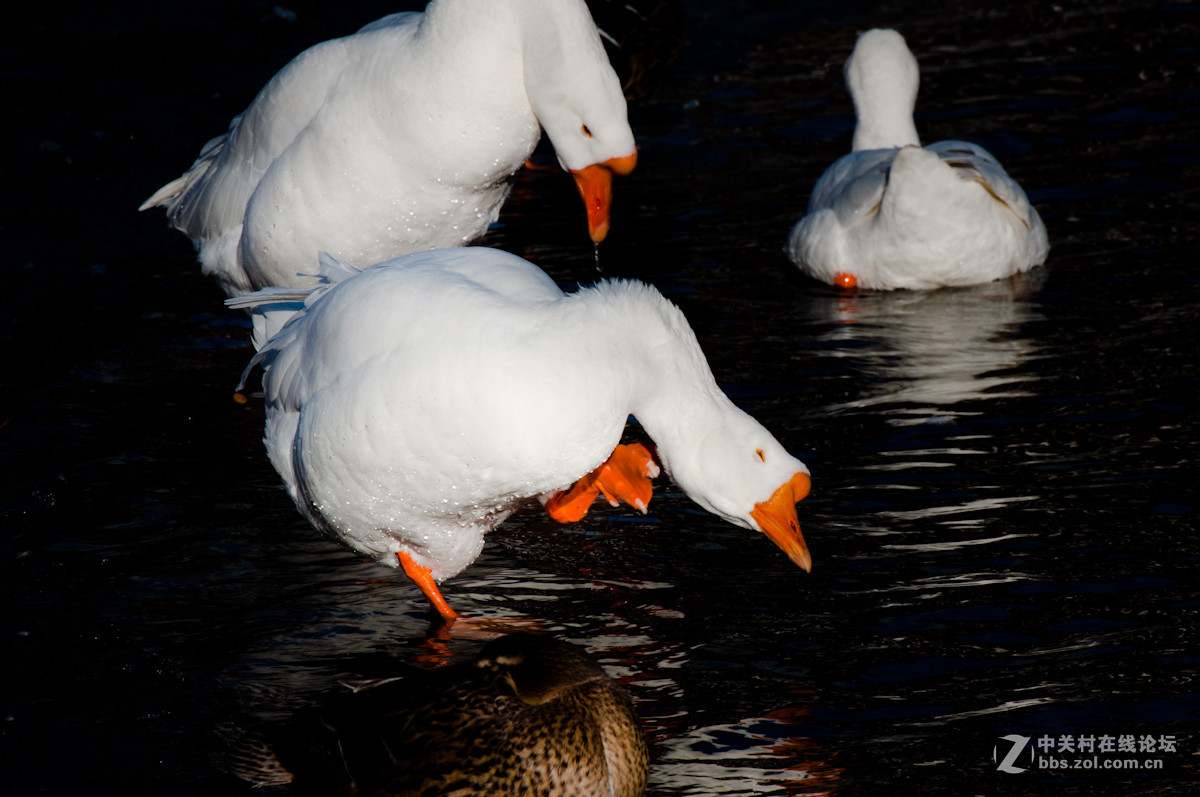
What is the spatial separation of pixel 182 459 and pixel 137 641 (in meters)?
1.64

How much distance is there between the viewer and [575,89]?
569 cm

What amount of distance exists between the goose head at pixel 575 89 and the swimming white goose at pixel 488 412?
1.11m

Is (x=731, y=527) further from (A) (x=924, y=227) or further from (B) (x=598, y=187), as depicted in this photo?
(A) (x=924, y=227)

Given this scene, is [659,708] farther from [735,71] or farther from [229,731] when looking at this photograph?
[735,71]

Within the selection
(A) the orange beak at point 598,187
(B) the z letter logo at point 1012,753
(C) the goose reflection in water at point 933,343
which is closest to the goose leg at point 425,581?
(A) the orange beak at point 598,187

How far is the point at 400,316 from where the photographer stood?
4449 millimetres

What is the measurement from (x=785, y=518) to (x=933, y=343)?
3266 millimetres

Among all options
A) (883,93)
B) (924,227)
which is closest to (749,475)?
(924,227)

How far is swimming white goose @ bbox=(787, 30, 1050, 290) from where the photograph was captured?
8164mm

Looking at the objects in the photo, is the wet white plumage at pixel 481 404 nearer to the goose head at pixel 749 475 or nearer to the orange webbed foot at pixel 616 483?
the goose head at pixel 749 475

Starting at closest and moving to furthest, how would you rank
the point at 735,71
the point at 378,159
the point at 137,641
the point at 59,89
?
the point at 137,641 < the point at 378,159 < the point at 59,89 < the point at 735,71

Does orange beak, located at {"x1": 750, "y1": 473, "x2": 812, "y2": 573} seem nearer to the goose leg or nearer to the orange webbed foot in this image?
the orange webbed foot

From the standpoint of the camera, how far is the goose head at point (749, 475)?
14.6ft

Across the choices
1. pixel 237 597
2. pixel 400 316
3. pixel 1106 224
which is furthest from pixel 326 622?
pixel 1106 224
